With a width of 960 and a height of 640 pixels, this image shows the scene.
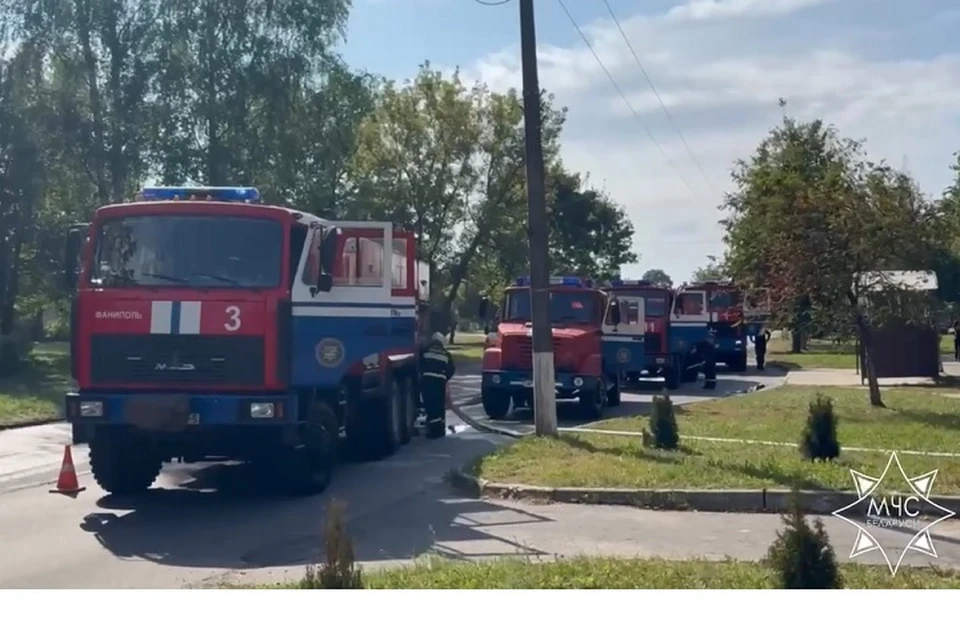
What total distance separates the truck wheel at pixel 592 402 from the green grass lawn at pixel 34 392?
31.6ft

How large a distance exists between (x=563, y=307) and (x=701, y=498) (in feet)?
35.4

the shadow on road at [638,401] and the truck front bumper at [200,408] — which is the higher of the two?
the truck front bumper at [200,408]

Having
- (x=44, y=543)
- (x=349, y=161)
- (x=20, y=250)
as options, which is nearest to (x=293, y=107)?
(x=349, y=161)

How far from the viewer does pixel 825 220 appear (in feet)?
66.7

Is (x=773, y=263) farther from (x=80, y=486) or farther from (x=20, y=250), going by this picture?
(x=20, y=250)

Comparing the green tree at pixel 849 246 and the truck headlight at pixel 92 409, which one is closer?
the truck headlight at pixel 92 409

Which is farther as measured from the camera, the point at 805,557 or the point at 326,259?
the point at 326,259

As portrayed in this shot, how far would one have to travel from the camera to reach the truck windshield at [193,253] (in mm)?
12375

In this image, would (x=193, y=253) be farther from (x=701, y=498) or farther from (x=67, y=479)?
(x=701, y=498)

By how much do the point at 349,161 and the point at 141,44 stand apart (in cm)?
714

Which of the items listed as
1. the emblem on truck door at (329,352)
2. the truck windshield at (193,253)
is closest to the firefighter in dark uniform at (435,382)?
the emblem on truck door at (329,352)

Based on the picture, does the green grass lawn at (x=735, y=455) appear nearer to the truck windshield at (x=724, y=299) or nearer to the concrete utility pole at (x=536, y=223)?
the concrete utility pole at (x=536, y=223)

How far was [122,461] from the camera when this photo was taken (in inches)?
518

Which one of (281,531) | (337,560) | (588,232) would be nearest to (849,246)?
(281,531)
